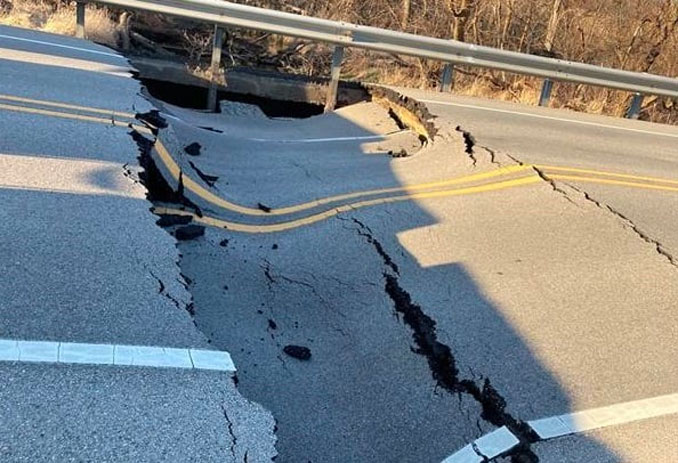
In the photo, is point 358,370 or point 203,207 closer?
point 358,370

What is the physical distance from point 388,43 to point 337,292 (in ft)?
20.2

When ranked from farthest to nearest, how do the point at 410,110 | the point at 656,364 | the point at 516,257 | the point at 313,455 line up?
1. the point at 410,110
2. the point at 516,257
3. the point at 656,364
4. the point at 313,455

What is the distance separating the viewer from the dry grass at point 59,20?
11422mm

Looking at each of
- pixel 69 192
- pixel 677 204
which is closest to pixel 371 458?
pixel 69 192

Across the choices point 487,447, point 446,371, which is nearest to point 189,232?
point 446,371

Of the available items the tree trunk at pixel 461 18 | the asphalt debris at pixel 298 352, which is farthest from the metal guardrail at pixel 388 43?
the asphalt debris at pixel 298 352

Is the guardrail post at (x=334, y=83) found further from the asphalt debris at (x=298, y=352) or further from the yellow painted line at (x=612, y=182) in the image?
the asphalt debris at (x=298, y=352)

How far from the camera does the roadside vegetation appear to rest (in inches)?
531

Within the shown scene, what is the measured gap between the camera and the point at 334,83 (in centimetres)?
1020

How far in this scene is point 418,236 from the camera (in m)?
5.84

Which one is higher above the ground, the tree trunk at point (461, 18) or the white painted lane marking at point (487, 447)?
the tree trunk at point (461, 18)

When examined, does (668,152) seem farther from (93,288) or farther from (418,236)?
(93,288)

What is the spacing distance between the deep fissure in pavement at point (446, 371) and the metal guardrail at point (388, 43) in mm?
5553

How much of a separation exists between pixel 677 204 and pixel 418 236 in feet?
10.0
